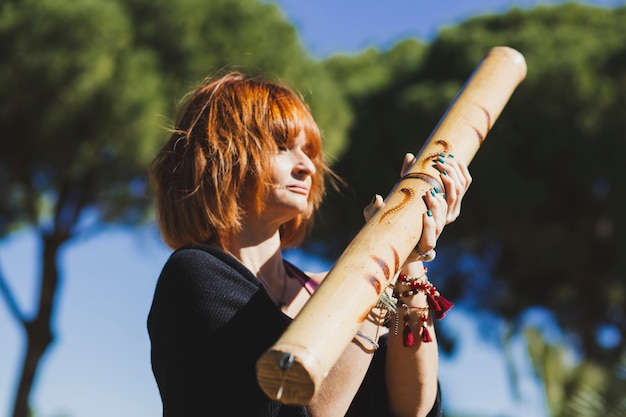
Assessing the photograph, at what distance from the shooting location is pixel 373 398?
8.36 feet

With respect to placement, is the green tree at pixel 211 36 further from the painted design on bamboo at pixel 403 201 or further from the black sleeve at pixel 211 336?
the painted design on bamboo at pixel 403 201

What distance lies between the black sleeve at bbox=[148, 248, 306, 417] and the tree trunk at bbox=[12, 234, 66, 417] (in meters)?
11.5

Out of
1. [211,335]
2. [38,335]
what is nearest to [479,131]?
[211,335]

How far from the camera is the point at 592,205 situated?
57.0ft

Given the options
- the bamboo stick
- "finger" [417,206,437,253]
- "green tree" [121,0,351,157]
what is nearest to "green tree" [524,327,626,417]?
"green tree" [121,0,351,157]

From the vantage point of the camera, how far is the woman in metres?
2.28

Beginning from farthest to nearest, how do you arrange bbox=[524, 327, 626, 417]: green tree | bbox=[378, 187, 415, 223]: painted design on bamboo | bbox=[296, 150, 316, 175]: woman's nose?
bbox=[524, 327, 626, 417]: green tree → bbox=[296, 150, 316, 175]: woman's nose → bbox=[378, 187, 415, 223]: painted design on bamboo

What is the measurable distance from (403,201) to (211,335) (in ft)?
2.04

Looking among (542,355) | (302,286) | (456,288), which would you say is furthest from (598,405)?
(456,288)

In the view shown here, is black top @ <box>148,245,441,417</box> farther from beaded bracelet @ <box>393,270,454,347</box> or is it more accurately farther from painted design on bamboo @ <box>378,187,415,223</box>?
painted design on bamboo @ <box>378,187,415,223</box>

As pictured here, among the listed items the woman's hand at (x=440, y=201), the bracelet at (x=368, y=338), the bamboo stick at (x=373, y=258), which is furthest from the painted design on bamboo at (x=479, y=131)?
the bracelet at (x=368, y=338)

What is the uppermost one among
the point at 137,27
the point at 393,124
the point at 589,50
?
the point at 589,50

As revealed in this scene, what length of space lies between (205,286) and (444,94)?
1512 centimetres

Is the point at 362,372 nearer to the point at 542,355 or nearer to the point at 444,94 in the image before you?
the point at 542,355
